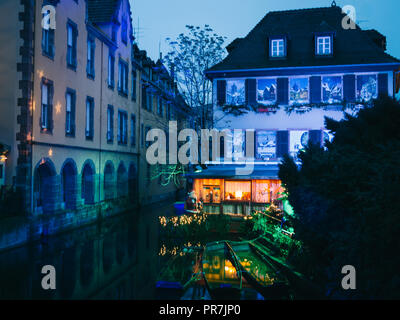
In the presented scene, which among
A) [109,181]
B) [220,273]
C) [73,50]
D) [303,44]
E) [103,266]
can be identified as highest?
[303,44]

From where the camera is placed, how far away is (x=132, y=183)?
30125 millimetres

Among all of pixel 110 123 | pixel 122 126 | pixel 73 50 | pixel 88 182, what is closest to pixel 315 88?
pixel 110 123

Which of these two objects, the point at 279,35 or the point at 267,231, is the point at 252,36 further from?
the point at 267,231

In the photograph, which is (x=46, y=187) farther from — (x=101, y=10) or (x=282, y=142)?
(x=101, y=10)

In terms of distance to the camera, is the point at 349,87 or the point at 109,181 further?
the point at 109,181

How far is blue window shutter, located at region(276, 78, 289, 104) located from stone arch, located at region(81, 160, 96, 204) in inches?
462

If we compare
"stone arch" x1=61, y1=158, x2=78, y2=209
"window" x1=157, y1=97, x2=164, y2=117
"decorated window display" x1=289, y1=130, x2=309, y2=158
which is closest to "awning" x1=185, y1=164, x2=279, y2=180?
"decorated window display" x1=289, y1=130, x2=309, y2=158

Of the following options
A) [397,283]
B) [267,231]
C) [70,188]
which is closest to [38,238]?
[70,188]

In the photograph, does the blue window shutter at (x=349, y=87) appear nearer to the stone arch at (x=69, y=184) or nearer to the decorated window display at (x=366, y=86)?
the decorated window display at (x=366, y=86)

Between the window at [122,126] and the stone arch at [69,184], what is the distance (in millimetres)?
7108

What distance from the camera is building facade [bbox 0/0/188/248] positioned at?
55.3 feet

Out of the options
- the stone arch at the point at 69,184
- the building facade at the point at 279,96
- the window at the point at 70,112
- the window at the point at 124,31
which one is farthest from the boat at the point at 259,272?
the window at the point at 124,31

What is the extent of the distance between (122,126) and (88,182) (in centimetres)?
662

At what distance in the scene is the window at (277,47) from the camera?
23406mm
